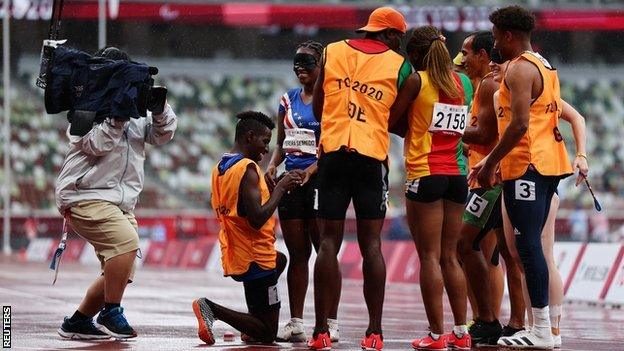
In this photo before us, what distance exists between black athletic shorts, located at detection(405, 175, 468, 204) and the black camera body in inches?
75.8

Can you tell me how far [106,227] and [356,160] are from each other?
→ 80.9 inches

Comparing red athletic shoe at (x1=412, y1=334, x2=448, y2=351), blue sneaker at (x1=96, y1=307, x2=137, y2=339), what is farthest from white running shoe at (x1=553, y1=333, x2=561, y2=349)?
blue sneaker at (x1=96, y1=307, x2=137, y2=339)

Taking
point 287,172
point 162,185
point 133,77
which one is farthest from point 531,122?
point 162,185

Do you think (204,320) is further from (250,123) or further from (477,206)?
(477,206)

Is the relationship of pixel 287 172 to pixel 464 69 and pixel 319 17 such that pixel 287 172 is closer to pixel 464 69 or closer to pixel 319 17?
pixel 464 69

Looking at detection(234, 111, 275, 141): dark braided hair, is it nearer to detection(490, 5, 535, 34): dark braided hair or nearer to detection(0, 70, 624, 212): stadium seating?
detection(490, 5, 535, 34): dark braided hair

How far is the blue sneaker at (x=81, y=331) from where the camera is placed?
956 cm

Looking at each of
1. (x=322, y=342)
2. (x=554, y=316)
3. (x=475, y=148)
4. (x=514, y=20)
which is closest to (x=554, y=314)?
(x=554, y=316)

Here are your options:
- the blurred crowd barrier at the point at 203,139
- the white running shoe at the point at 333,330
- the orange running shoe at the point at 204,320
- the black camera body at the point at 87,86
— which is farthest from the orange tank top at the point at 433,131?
the blurred crowd barrier at the point at 203,139

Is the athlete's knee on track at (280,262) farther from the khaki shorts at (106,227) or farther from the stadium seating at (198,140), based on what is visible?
the stadium seating at (198,140)

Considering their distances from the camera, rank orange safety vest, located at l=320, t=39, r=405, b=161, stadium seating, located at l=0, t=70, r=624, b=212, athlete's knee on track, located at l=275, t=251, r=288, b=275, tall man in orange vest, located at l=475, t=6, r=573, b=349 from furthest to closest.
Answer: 1. stadium seating, located at l=0, t=70, r=624, b=212
2. athlete's knee on track, located at l=275, t=251, r=288, b=275
3. tall man in orange vest, located at l=475, t=6, r=573, b=349
4. orange safety vest, located at l=320, t=39, r=405, b=161

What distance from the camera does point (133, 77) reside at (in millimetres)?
9445

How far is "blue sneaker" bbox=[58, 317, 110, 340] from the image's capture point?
9.56 metres

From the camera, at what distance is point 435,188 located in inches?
350
